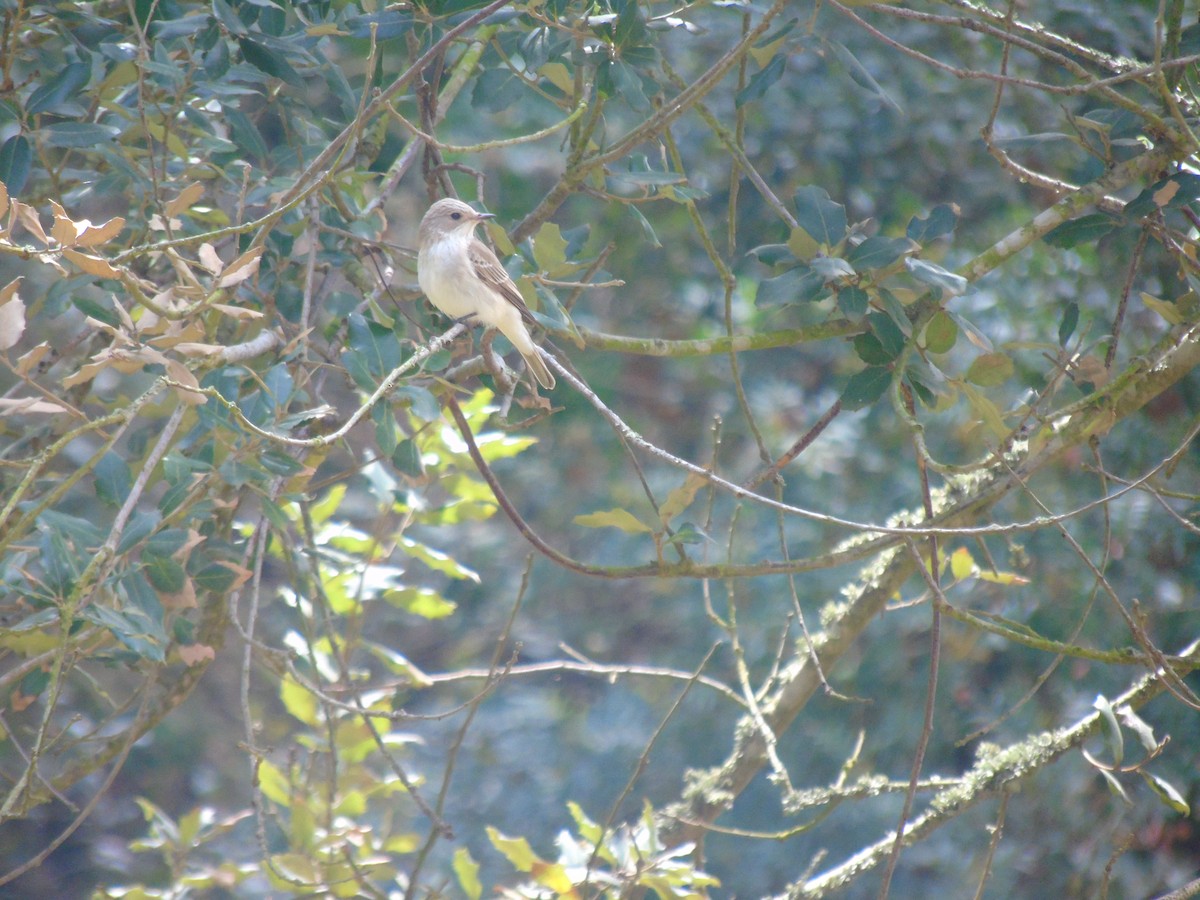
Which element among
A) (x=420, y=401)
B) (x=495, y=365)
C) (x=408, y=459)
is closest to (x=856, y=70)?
(x=495, y=365)

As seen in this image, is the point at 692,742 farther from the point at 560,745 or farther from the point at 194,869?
the point at 194,869

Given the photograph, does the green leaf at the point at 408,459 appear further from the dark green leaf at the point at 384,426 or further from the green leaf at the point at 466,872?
the green leaf at the point at 466,872

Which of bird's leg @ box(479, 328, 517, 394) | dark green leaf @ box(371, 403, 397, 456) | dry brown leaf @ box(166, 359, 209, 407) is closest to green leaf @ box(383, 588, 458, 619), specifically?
bird's leg @ box(479, 328, 517, 394)

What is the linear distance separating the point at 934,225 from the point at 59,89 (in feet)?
7.41

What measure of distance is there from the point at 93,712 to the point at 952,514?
5622 mm

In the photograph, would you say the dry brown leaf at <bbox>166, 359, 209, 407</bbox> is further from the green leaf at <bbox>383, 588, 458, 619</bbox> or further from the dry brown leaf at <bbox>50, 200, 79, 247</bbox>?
the green leaf at <bbox>383, 588, 458, 619</bbox>

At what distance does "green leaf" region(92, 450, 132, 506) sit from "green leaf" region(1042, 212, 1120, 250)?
254 cm

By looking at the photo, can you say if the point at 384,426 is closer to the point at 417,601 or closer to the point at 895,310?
the point at 417,601

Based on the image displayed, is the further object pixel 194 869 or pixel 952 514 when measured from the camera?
pixel 194 869

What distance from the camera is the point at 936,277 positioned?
2.62 meters

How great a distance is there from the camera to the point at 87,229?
6.86 ft

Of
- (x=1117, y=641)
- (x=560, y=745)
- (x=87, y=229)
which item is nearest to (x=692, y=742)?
(x=560, y=745)

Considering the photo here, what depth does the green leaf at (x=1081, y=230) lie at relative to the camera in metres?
3.00

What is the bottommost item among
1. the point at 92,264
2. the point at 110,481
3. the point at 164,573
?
the point at 164,573
